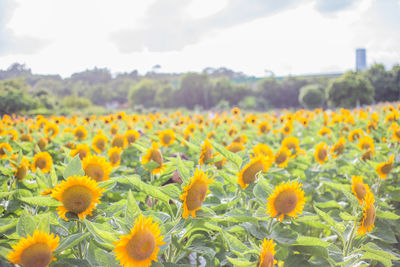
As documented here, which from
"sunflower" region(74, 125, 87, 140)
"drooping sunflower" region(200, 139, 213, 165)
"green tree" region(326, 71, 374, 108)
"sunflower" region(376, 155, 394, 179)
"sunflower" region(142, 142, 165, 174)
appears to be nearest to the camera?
"drooping sunflower" region(200, 139, 213, 165)

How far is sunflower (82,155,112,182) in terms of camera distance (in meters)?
1.48

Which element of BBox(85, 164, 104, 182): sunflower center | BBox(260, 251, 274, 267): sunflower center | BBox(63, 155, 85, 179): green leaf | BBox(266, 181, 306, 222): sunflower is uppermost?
BBox(63, 155, 85, 179): green leaf

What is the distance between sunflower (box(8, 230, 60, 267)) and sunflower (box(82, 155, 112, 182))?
0.53 meters

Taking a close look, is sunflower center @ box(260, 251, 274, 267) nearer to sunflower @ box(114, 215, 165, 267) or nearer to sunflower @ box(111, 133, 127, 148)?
sunflower @ box(114, 215, 165, 267)

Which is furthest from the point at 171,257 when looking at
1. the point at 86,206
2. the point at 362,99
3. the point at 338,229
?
the point at 362,99

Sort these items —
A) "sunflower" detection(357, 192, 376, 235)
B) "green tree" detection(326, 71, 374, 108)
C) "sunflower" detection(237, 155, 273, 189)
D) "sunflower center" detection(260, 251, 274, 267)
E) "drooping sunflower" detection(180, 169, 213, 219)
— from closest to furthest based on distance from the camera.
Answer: "sunflower center" detection(260, 251, 274, 267) → "drooping sunflower" detection(180, 169, 213, 219) → "sunflower" detection(357, 192, 376, 235) → "sunflower" detection(237, 155, 273, 189) → "green tree" detection(326, 71, 374, 108)

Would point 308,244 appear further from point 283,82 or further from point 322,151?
point 283,82

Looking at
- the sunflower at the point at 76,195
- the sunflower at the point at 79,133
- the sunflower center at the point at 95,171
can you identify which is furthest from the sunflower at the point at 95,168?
the sunflower at the point at 79,133

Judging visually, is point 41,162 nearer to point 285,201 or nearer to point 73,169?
point 73,169

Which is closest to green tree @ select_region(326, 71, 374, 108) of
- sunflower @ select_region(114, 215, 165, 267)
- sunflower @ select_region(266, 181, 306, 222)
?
sunflower @ select_region(266, 181, 306, 222)

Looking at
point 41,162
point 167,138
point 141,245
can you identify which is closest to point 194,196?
point 141,245

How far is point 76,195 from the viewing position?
112 centimetres

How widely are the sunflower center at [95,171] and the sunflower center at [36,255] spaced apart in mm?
544

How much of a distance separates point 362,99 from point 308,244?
19.8 m
